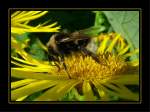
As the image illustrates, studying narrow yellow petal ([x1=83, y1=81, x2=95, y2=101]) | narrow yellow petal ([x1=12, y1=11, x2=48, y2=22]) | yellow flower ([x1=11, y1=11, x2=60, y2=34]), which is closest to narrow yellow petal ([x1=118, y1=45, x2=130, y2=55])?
narrow yellow petal ([x1=83, y1=81, x2=95, y2=101])

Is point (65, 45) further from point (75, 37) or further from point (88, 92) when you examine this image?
point (88, 92)

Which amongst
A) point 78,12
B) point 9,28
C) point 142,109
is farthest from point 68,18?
point 142,109

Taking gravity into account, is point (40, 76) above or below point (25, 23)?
below

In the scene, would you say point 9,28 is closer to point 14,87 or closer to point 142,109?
point 14,87

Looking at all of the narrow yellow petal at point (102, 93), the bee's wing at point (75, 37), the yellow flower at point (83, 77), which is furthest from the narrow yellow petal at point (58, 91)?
the bee's wing at point (75, 37)

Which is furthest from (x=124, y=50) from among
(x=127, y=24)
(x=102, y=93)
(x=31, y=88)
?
(x=31, y=88)

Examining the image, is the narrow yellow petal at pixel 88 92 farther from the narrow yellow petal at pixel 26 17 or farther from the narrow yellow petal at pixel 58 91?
the narrow yellow petal at pixel 26 17

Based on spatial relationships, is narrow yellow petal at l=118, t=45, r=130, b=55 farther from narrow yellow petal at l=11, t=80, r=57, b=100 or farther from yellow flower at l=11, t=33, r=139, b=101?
narrow yellow petal at l=11, t=80, r=57, b=100
